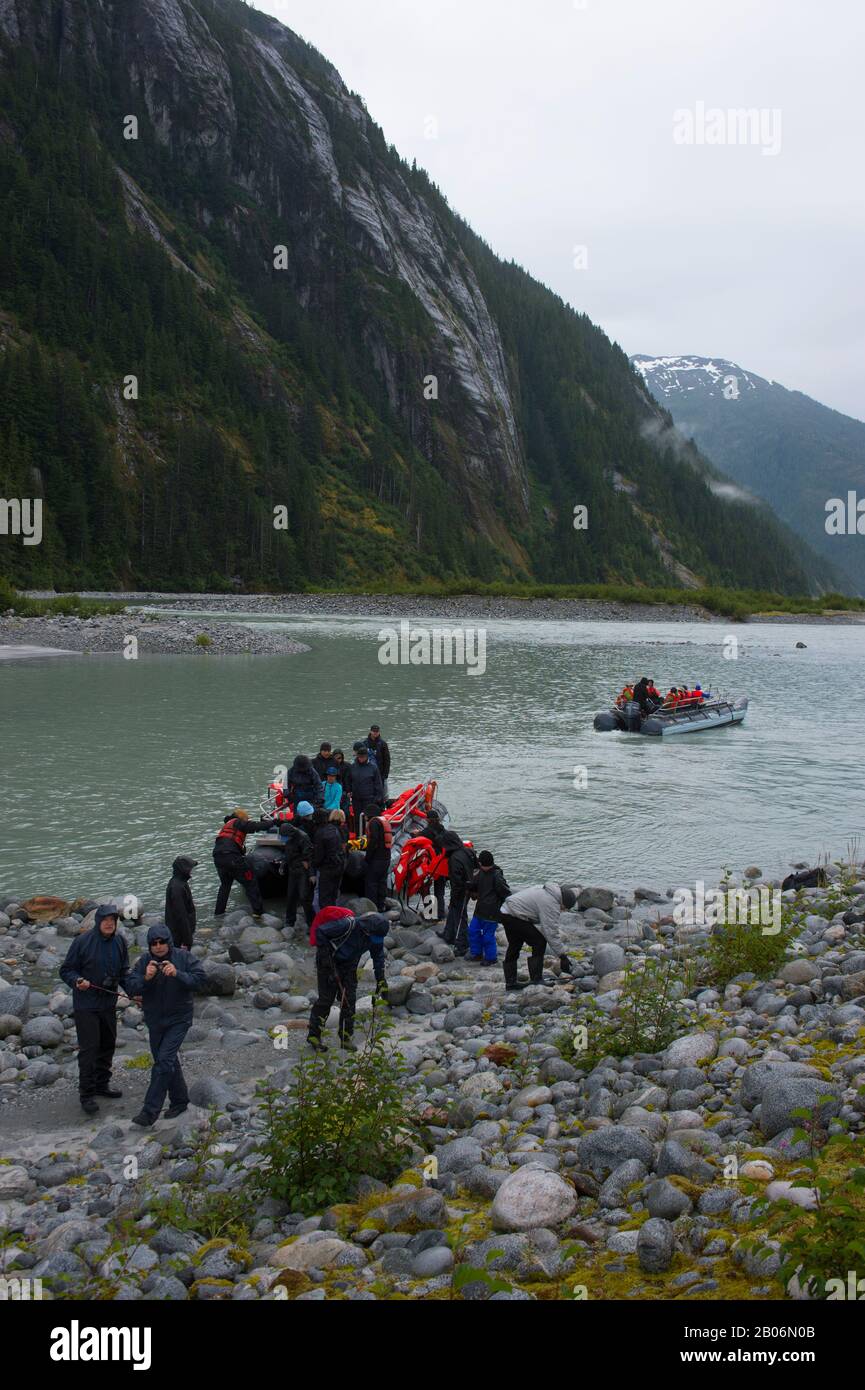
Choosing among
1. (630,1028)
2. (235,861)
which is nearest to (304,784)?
(235,861)

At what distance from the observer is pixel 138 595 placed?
95812 mm

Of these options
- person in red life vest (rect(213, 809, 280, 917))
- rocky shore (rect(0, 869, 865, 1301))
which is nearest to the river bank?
person in red life vest (rect(213, 809, 280, 917))

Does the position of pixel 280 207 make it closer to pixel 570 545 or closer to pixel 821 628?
pixel 570 545

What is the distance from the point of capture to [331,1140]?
7.39 m

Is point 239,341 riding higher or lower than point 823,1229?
higher

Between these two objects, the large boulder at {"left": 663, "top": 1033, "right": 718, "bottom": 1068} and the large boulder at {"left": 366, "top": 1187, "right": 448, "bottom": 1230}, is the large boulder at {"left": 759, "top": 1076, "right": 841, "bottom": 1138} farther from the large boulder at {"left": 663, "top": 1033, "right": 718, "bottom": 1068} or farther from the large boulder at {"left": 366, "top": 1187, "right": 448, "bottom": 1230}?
the large boulder at {"left": 366, "top": 1187, "right": 448, "bottom": 1230}

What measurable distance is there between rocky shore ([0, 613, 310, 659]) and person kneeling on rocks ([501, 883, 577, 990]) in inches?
1695

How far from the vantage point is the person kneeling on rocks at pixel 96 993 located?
9328 mm

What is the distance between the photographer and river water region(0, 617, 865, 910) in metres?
18.9

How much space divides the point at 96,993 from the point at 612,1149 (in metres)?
5.13

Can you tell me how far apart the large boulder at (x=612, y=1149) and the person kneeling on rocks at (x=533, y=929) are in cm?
499

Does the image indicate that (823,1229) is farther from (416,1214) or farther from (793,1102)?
(416,1214)

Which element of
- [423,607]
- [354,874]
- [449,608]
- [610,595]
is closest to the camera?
[354,874]

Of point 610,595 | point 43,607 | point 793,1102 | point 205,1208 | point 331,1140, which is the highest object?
point 610,595
